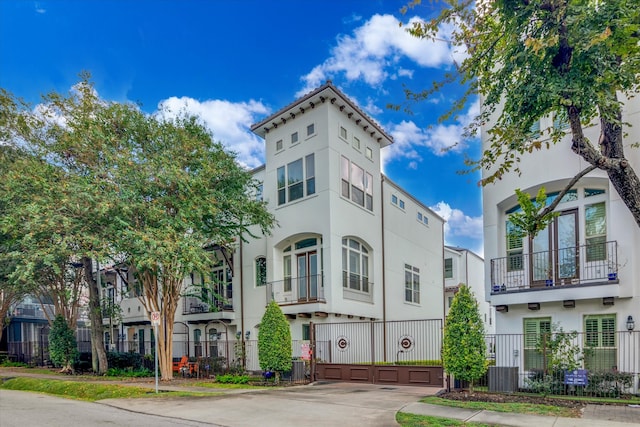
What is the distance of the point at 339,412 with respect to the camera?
1081cm

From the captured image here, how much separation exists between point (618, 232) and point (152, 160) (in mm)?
14521

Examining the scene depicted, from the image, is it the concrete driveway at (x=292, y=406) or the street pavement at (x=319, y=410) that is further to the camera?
the concrete driveway at (x=292, y=406)

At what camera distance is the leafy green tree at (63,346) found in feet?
77.7

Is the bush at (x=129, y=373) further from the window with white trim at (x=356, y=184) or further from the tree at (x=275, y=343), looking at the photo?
the window with white trim at (x=356, y=184)

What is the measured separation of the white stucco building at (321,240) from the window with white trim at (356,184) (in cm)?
5

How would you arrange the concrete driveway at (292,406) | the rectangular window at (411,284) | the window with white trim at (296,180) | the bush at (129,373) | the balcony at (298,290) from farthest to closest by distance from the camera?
the rectangular window at (411,284) → the bush at (129,373) → the window with white trim at (296,180) → the balcony at (298,290) → the concrete driveway at (292,406)

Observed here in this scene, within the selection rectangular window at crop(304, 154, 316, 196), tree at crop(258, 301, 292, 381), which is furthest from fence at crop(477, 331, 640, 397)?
rectangular window at crop(304, 154, 316, 196)

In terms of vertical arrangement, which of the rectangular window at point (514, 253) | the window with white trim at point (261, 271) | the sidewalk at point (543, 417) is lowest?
the sidewalk at point (543, 417)

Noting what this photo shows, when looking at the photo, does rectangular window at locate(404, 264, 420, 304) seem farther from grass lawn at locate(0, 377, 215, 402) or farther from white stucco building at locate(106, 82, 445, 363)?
grass lawn at locate(0, 377, 215, 402)

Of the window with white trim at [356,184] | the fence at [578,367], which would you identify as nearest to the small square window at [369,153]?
the window with white trim at [356,184]

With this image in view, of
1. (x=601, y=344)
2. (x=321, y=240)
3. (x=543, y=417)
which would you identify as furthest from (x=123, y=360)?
(x=601, y=344)

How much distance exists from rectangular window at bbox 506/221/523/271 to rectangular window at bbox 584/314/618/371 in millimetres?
2442

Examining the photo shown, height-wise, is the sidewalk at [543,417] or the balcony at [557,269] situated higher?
the balcony at [557,269]

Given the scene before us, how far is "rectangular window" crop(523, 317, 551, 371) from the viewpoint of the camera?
44.5ft
